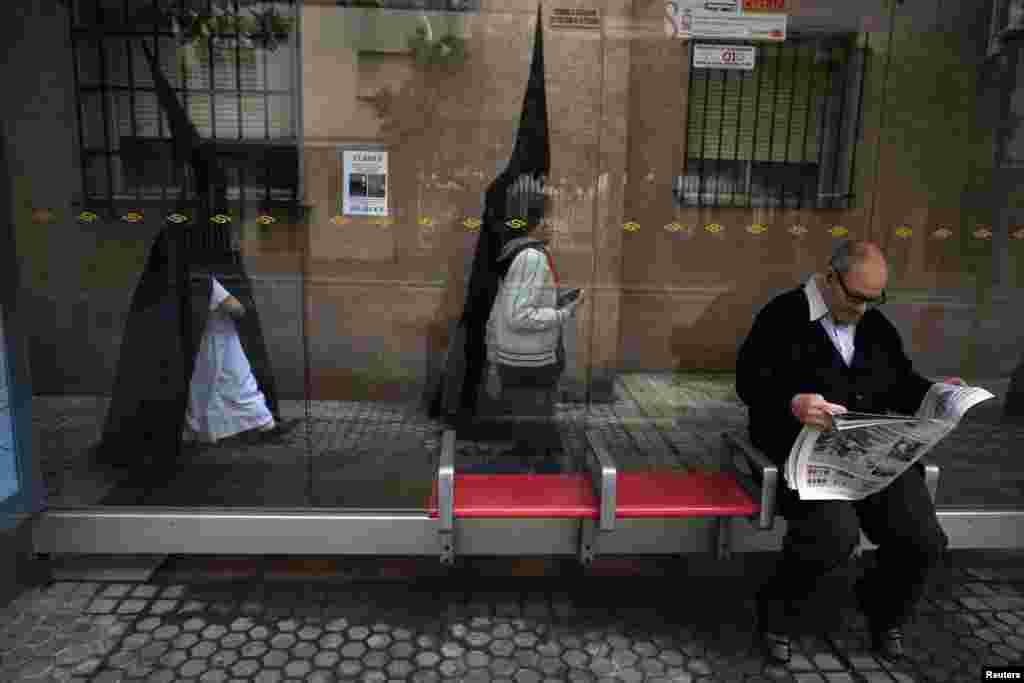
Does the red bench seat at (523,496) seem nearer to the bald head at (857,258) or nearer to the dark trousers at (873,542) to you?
the dark trousers at (873,542)

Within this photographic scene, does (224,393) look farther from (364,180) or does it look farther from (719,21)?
(719,21)

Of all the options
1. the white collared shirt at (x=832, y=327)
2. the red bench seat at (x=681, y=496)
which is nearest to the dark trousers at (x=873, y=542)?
the red bench seat at (x=681, y=496)

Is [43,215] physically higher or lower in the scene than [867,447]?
higher

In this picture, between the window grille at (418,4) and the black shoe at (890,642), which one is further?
the window grille at (418,4)

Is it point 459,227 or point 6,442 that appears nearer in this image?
point 6,442

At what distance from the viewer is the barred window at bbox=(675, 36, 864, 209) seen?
11.5ft

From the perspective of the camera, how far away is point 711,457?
3508 mm

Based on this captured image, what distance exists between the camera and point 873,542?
8.97ft

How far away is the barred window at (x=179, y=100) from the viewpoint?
128 inches

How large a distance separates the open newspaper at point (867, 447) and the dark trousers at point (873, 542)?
0.08m

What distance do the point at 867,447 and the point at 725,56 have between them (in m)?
1.96

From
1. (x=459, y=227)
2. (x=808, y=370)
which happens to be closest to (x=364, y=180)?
(x=459, y=227)

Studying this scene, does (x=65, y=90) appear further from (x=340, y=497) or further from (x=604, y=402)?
(x=604, y=402)

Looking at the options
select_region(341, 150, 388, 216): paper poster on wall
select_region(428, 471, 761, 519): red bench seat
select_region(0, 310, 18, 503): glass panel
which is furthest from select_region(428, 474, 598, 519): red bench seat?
select_region(0, 310, 18, 503): glass panel
